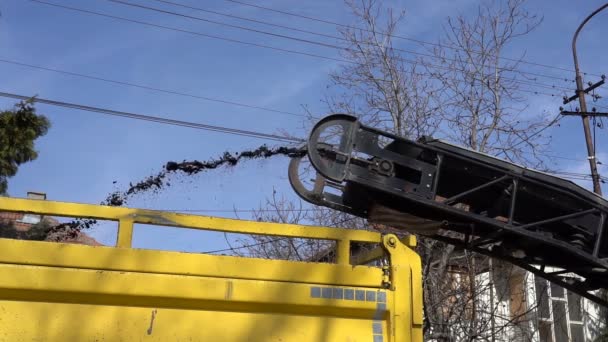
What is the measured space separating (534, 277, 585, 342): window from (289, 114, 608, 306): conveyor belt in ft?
23.0

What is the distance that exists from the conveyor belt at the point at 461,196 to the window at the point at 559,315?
7.02 metres

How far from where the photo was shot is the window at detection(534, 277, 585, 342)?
40.4ft

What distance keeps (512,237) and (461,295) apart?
5026 mm

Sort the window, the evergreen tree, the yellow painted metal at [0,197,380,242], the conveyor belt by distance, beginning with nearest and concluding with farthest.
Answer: the yellow painted metal at [0,197,380,242]
the conveyor belt
the evergreen tree
the window

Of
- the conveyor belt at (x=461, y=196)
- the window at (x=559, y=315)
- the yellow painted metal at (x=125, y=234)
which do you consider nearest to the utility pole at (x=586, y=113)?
the window at (x=559, y=315)

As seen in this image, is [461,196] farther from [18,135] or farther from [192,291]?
[18,135]

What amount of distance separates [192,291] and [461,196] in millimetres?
2353

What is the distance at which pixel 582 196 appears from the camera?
16.0ft

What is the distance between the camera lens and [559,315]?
13508mm

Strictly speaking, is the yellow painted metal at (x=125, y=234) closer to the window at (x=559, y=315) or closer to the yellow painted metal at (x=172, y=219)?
the yellow painted metal at (x=172, y=219)

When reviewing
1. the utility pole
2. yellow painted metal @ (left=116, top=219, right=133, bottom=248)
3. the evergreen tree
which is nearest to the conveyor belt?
yellow painted metal @ (left=116, top=219, right=133, bottom=248)

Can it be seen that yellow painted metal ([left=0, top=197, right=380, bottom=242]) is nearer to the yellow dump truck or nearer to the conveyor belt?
the yellow dump truck

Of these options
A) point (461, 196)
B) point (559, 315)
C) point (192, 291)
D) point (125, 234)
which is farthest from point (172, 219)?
point (559, 315)

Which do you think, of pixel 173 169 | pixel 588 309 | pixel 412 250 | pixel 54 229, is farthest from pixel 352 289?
pixel 588 309
